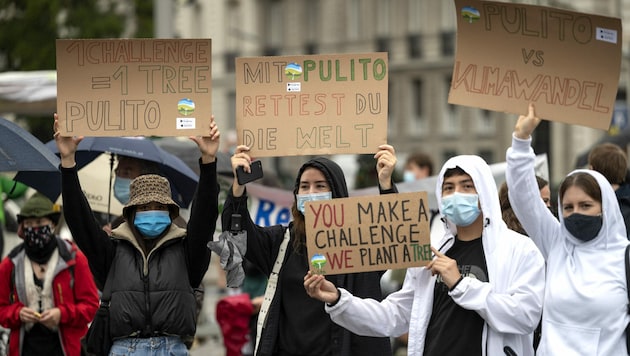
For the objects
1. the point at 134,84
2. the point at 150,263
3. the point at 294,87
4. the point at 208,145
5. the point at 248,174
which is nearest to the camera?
the point at 248,174

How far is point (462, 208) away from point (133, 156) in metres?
3.03

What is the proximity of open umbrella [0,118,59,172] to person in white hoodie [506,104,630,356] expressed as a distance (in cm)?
264

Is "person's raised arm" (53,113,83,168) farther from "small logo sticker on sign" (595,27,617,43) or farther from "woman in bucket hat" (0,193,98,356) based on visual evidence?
"small logo sticker on sign" (595,27,617,43)

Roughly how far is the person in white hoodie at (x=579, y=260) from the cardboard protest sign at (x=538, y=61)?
23 cm

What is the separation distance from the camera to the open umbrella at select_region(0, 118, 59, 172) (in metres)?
8.00

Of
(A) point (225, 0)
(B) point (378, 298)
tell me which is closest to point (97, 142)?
(B) point (378, 298)

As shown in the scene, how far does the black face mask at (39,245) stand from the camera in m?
9.30

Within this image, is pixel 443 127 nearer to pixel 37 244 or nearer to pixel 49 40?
pixel 49 40

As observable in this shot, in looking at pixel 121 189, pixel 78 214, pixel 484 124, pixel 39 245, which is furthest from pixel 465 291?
pixel 484 124

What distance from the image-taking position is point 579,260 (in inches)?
272

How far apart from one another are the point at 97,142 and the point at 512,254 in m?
3.61

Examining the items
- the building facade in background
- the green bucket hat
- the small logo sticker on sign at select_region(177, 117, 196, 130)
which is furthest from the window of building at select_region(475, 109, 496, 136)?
the small logo sticker on sign at select_region(177, 117, 196, 130)

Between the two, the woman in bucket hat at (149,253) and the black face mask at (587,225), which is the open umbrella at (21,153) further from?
the black face mask at (587,225)

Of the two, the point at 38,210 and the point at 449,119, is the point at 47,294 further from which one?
the point at 449,119
